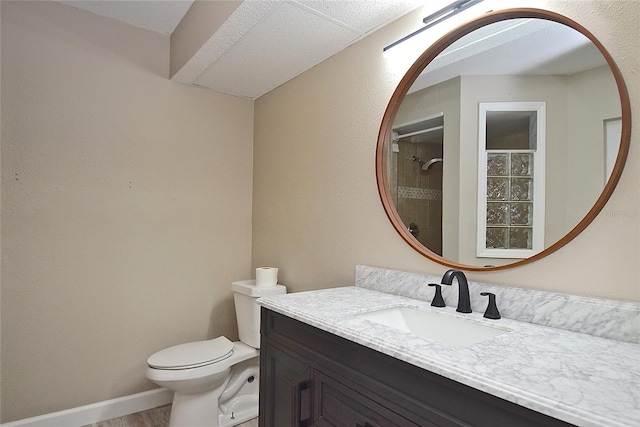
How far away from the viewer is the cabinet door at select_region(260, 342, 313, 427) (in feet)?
4.09

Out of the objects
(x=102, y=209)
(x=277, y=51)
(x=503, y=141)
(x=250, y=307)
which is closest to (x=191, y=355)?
(x=250, y=307)

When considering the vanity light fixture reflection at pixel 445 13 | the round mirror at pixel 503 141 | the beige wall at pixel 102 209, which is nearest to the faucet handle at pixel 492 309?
the round mirror at pixel 503 141

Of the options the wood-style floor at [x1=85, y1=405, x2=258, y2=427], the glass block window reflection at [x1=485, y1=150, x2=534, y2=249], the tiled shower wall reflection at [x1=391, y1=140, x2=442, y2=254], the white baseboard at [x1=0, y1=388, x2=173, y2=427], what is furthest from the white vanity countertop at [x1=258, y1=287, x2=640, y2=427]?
the white baseboard at [x1=0, y1=388, x2=173, y2=427]

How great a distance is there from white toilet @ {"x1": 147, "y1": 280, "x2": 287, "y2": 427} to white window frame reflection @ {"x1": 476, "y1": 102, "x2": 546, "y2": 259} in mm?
1313

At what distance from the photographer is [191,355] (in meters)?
2.05

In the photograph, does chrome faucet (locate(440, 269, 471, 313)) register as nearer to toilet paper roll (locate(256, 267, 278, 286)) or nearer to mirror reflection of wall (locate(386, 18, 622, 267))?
mirror reflection of wall (locate(386, 18, 622, 267))

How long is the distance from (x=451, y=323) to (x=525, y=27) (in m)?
1.03

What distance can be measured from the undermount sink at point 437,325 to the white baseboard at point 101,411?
1.79 metres

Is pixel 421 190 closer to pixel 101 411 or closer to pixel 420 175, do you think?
pixel 420 175

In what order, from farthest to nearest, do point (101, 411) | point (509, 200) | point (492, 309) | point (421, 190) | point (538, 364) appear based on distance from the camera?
point (101, 411) < point (421, 190) < point (509, 200) < point (492, 309) < point (538, 364)

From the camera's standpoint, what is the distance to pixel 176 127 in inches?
99.0

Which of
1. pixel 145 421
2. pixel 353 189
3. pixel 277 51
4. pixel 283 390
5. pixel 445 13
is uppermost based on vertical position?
pixel 277 51

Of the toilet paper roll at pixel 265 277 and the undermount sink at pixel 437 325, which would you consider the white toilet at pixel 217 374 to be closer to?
the toilet paper roll at pixel 265 277

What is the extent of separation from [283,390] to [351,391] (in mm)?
381
